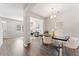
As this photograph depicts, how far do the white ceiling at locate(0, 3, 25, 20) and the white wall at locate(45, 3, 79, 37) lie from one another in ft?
2.77

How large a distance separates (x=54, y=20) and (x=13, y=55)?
3.93 ft

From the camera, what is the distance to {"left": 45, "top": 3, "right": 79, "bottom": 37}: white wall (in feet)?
7.04

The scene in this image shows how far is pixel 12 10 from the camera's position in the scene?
7.44 feet

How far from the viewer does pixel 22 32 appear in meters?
2.31

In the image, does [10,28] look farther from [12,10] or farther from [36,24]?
[36,24]

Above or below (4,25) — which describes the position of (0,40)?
below

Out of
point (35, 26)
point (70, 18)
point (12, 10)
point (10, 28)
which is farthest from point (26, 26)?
point (70, 18)

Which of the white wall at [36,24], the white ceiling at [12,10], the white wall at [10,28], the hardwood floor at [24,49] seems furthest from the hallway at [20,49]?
the white ceiling at [12,10]

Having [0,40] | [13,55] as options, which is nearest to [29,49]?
[13,55]

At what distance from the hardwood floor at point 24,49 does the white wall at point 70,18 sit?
439 millimetres

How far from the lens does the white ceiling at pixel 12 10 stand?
2207mm

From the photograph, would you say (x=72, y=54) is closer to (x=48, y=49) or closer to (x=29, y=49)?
(x=48, y=49)

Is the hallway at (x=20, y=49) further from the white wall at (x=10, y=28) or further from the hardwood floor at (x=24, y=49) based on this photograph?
the white wall at (x=10, y=28)

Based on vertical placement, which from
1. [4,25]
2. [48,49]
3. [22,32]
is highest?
[4,25]
